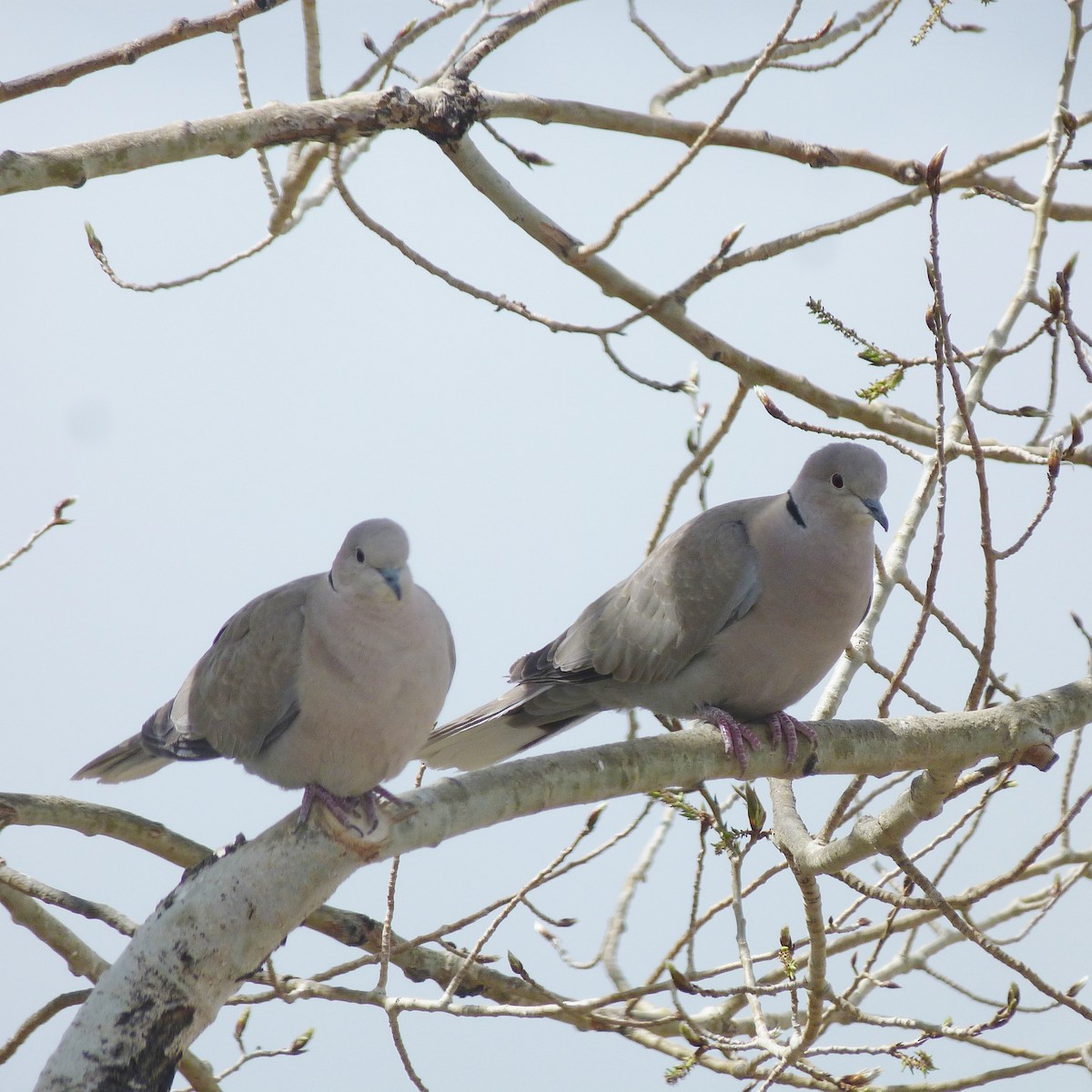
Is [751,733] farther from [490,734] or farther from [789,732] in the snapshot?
[490,734]

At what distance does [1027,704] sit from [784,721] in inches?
26.4

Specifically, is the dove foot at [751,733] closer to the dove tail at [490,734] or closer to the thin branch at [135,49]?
the dove tail at [490,734]

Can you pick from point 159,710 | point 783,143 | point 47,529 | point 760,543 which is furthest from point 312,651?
point 783,143

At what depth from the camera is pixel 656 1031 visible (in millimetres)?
4004

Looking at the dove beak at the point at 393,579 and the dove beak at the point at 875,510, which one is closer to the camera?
the dove beak at the point at 393,579

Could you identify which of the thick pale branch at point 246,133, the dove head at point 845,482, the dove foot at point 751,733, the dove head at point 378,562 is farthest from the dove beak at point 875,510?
the thick pale branch at point 246,133

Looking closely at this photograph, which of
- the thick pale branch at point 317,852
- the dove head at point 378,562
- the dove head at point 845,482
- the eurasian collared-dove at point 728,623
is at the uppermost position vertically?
the dove head at point 845,482

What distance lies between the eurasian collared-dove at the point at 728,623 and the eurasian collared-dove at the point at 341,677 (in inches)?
33.2

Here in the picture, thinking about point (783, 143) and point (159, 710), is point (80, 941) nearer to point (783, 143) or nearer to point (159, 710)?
point (159, 710)

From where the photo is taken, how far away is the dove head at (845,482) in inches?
148

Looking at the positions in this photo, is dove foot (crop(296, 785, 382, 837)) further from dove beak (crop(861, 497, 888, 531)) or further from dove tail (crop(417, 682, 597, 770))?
dove beak (crop(861, 497, 888, 531))

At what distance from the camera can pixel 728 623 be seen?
3.92 m

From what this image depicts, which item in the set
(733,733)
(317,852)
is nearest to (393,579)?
(317,852)

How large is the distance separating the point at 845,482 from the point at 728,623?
574mm
